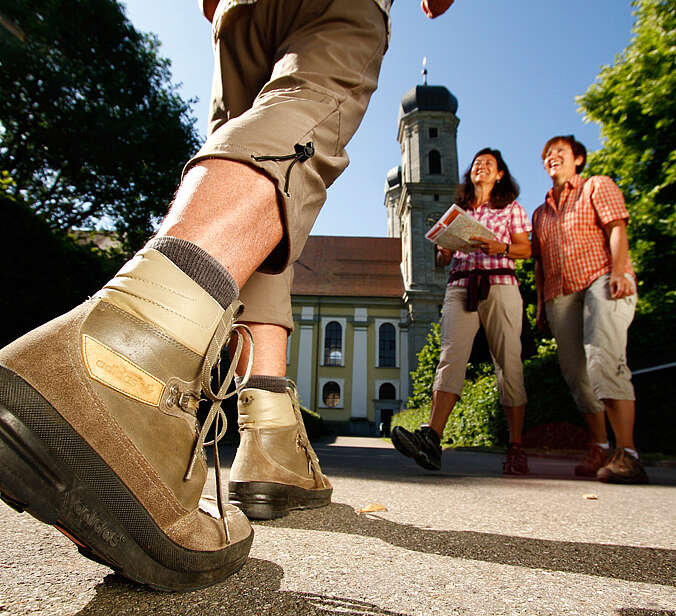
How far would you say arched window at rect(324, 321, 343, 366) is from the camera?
3500 centimetres

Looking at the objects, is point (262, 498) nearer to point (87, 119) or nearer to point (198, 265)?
point (198, 265)

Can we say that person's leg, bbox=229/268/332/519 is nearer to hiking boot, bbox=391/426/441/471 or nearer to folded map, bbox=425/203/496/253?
hiking boot, bbox=391/426/441/471

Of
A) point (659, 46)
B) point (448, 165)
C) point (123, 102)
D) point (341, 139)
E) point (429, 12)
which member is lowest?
point (341, 139)

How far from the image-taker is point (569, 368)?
3260 millimetres

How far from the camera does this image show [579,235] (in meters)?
3.16

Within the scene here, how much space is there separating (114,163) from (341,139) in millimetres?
16122

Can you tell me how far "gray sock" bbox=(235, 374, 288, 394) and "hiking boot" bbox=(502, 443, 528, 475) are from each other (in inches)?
94.1

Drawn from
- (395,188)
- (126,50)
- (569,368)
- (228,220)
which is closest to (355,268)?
(395,188)

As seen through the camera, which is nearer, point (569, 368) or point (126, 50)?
point (569, 368)

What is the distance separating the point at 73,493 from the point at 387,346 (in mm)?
34769

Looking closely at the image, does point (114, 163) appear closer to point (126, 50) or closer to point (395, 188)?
point (126, 50)

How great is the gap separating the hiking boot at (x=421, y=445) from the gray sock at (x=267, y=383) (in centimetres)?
166

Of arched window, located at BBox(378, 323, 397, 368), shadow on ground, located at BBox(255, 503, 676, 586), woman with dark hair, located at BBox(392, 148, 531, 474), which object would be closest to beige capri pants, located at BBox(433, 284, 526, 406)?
woman with dark hair, located at BBox(392, 148, 531, 474)

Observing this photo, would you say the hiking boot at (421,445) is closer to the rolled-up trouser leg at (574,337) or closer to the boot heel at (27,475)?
the rolled-up trouser leg at (574,337)
